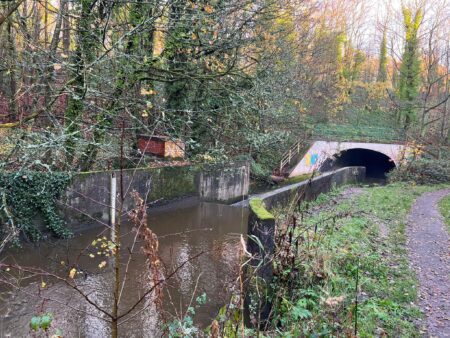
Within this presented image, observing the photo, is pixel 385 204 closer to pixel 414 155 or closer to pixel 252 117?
pixel 252 117

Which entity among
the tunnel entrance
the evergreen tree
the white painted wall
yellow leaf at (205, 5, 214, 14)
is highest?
the evergreen tree

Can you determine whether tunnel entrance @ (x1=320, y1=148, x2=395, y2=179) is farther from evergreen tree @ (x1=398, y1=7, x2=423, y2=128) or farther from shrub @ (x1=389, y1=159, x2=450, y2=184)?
shrub @ (x1=389, y1=159, x2=450, y2=184)

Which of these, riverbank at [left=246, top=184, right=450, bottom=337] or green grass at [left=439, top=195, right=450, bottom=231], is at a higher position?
riverbank at [left=246, top=184, right=450, bottom=337]

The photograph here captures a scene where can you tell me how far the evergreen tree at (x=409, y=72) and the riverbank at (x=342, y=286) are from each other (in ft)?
85.4

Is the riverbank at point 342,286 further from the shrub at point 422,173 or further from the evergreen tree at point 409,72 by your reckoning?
the evergreen tree at point 409,72

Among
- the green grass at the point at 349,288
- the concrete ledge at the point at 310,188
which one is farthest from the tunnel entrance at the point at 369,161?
the green grass at the point at 349,288

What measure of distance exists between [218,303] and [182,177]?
324 inches

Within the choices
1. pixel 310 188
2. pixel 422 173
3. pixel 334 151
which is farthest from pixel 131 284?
pixel 422 173

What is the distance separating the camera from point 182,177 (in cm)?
1507

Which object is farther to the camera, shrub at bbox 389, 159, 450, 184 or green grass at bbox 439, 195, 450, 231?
shrub at bbox 389, 159, 450, 184

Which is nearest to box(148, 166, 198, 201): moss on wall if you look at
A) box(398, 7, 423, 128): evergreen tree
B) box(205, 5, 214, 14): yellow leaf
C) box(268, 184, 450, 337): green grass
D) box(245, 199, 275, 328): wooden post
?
box(205, 5, 214, 14): yellow leaf

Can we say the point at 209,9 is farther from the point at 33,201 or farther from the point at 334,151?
the point at 334,151

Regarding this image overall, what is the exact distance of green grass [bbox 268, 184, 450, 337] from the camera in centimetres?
444

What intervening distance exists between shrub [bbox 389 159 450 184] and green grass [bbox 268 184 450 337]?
569 inches
